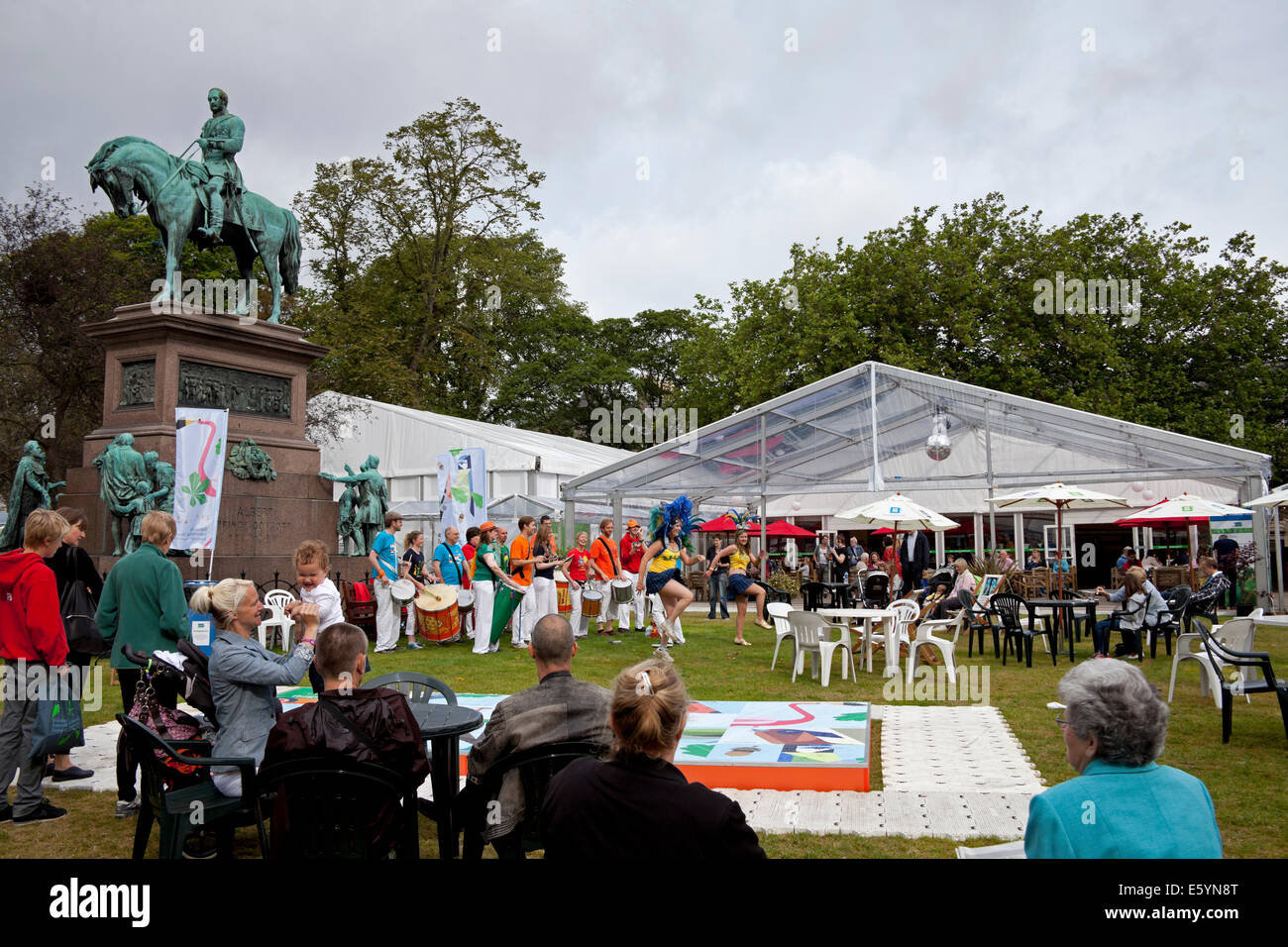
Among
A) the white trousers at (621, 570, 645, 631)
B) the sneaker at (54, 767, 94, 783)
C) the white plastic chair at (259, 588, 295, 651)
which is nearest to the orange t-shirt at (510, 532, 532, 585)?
the white trousers at (621, 570, 645, 631)

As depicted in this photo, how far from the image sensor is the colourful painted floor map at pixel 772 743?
598 centimetres

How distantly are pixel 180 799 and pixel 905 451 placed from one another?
752 inches

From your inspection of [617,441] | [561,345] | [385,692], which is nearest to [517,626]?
[385,692]

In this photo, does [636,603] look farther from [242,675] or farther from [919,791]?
[242,675]

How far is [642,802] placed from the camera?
2334mm

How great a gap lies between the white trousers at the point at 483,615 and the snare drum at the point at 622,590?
2705 millimetres

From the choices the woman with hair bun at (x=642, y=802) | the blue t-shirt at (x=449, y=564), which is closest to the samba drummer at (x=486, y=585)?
the blue t-shirt at (x=449, y=564)

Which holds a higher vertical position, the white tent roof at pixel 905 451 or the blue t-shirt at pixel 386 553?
the white tent roof at pixel 905 451

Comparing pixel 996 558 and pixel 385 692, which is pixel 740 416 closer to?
pixel 996 558

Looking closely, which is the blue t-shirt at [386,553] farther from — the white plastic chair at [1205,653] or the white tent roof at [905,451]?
the white plastic chair at [1205,653]

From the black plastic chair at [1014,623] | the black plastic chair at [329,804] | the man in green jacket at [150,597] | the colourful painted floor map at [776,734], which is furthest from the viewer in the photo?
the black plastic chair at [1014,623]

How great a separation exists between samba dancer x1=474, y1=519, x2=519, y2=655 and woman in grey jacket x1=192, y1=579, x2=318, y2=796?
8.47 metres

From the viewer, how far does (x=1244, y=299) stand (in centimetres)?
2684
